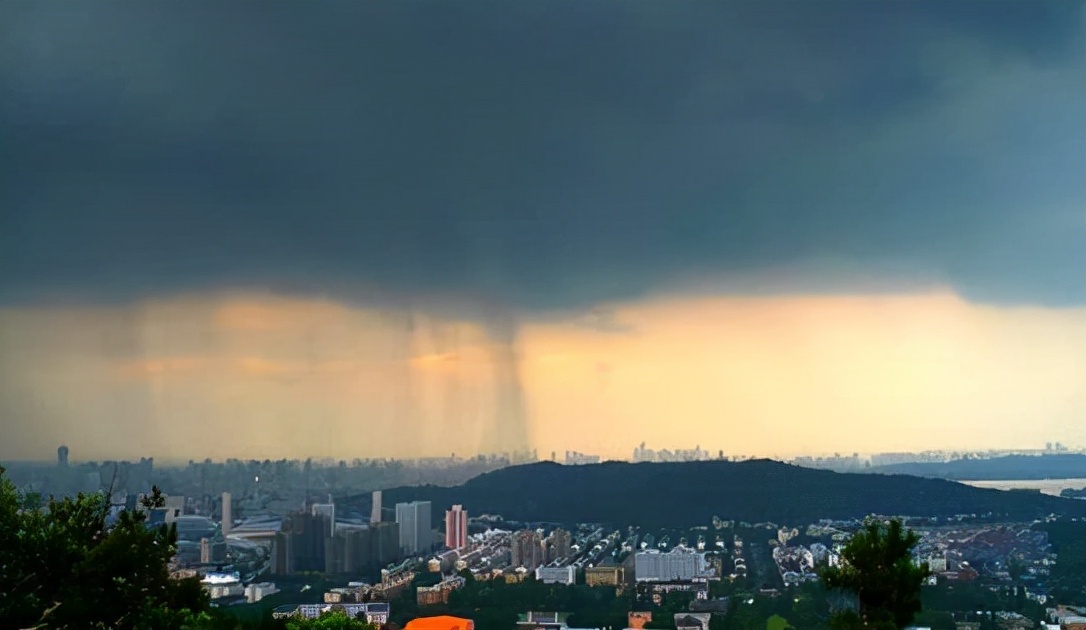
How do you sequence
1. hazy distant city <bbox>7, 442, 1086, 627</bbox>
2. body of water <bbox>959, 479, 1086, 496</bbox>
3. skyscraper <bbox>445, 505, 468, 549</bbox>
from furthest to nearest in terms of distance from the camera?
1. skyscraper <bbox>445, 505, 468, 549</bbox>
2. body of water <bbox>959, 479, 1086, 496</bbox>
3. hazy distant city <bbox>7, 442, 1086, 627</bbox>

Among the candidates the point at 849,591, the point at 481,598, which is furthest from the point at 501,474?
the point at 849,591

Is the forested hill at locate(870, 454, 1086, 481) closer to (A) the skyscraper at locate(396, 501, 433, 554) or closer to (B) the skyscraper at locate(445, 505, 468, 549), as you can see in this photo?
(B) the skyscraper at locate(445, 505, 468, 549)

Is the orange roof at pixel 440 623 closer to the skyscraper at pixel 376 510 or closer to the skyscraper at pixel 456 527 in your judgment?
the skyscraper at pixel 456 527

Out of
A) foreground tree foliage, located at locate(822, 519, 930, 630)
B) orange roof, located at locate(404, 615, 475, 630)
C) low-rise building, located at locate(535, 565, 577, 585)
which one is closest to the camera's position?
foreground tree foliage, located at locate(822, 519, 930, 630)

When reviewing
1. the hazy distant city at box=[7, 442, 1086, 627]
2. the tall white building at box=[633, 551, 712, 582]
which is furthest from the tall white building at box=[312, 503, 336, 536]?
the tall white building at box=[633, 551, 712, 582]

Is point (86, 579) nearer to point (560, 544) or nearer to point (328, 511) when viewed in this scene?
point (560, 544)

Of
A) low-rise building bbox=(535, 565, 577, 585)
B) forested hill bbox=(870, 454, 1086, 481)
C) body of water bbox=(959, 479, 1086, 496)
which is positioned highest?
forested hill bbox=(870, 454, 1086, 481)
